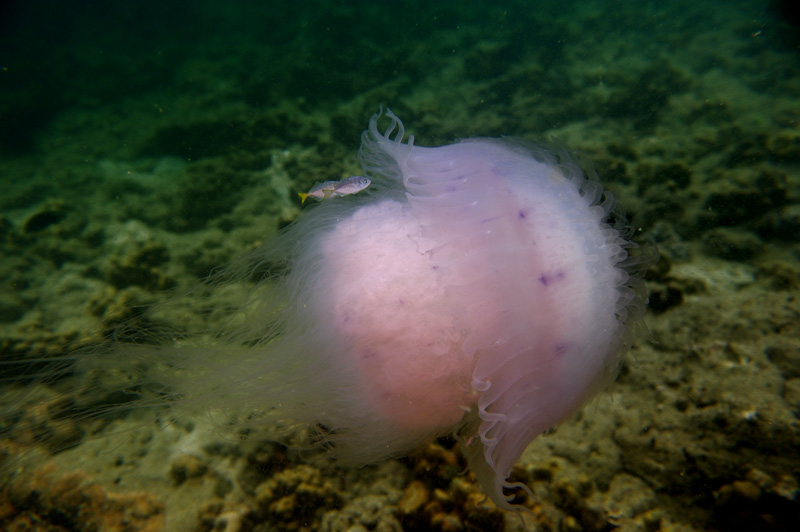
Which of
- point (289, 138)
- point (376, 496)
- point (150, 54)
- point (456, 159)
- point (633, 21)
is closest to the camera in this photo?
point (376, 496)

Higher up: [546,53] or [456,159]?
[546,53]

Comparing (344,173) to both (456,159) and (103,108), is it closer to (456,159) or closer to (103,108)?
(456,159)

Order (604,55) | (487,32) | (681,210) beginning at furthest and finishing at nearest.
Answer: (487,32), (604,55), (681,210)

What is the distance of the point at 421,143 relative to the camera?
578 cm

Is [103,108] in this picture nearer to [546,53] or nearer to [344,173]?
[344,173]

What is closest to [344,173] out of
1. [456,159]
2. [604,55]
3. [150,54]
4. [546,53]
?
[456,159]

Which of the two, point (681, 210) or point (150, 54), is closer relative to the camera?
point (681, 210)

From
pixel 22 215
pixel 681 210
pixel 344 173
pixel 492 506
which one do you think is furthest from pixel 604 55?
pixel 22 215

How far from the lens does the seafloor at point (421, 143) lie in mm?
2318

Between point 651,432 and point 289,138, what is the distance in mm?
5793

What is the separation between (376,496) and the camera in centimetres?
254

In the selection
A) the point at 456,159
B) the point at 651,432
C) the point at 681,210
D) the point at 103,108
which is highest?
the point at 103,108

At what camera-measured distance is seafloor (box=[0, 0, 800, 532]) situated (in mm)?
2318

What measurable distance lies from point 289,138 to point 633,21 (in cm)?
810
